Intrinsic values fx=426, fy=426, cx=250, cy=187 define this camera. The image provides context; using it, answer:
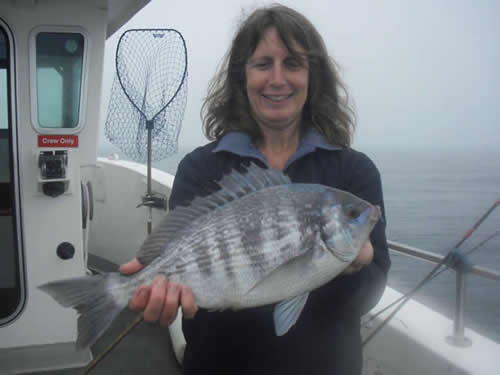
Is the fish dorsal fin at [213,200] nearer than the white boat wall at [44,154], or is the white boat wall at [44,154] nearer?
the fish dorsal fin at [213,200]

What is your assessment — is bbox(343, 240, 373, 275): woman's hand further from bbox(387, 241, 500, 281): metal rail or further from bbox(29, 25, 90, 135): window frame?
bbox(29, 25, 90, 135): window frame

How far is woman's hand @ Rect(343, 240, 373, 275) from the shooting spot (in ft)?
4.77

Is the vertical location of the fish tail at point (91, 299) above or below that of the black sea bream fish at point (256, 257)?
below

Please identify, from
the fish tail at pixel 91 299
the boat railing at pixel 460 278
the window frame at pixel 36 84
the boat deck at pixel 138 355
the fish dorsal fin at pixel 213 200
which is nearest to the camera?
the fish tail at pixel 91 299

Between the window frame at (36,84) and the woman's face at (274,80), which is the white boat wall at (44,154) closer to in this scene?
the window frame at (36,84)

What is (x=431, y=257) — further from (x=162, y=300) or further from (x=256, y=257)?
(x=162, y=300)

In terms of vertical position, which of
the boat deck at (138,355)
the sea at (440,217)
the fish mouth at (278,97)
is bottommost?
the boat deck at (138,355)

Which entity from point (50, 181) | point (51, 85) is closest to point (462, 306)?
point (50, 181)

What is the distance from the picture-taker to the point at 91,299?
1397 millimetres

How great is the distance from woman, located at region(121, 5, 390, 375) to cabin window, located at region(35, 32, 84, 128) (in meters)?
1.68

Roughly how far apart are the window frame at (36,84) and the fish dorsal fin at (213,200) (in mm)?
1997

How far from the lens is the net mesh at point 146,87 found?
3760 millimetres

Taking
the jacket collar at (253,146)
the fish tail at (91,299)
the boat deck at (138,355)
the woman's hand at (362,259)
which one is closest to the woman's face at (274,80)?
the jacket collar at (253,146)

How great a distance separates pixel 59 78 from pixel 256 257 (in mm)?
2466
